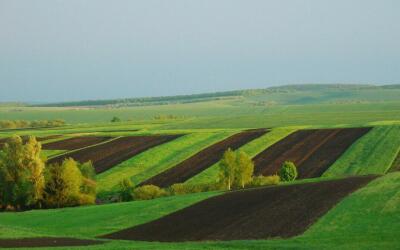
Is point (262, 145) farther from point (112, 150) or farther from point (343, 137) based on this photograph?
point (112, 150)

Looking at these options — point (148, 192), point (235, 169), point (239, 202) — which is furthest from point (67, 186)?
point (239, 202)

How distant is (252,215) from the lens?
42.0m

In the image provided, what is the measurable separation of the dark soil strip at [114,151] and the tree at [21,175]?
1127 centimetres

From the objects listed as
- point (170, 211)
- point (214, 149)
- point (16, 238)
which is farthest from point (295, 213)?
point (214, 149)

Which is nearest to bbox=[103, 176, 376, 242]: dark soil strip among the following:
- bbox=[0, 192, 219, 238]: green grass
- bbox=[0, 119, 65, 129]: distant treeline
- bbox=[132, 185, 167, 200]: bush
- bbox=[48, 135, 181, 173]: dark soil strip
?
bbox=[0, 192, 219, 238]: green grass

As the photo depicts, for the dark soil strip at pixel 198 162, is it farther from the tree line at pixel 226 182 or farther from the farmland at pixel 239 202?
the tree line at pixel 226 182

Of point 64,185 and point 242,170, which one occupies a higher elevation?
point 242,170

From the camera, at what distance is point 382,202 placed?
132 feet

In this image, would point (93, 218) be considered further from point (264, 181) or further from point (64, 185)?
point (264, 181)

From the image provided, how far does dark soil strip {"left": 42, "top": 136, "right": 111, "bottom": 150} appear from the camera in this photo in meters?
97.2

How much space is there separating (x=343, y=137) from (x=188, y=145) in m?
23.7

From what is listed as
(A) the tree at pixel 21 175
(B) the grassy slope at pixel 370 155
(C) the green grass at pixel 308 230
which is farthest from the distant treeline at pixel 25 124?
(C) the green grass at pixel 308 230

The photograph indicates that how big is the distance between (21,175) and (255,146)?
117 feet

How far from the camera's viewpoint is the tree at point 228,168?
62838mm
